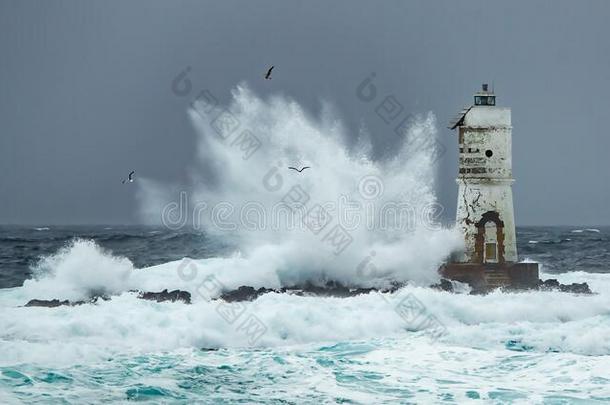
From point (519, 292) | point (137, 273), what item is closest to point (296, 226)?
point (137, 273)

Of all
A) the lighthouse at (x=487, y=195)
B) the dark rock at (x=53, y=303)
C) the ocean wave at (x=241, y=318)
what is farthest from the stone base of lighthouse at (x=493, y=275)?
the dark rock at (x=53, y=303)

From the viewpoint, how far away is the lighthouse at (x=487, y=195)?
24562mm

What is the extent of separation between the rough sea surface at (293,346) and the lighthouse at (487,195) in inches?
55.1

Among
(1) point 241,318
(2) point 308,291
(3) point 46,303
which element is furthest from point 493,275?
(3) point 46,303

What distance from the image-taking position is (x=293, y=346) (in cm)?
1866

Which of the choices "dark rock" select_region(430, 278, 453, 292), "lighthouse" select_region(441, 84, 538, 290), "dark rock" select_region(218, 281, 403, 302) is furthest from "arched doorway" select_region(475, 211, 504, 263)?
"dark rock" select_region(218, 281, 403, 302)

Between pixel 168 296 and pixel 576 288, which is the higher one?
pixel 576 288

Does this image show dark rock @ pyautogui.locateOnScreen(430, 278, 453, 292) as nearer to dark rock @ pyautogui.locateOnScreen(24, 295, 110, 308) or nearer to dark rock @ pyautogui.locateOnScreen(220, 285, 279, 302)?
dark rock @ pyautogui.locateOnScreen(220, 285, 279, 302)

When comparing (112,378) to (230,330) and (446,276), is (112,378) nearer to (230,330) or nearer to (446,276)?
(230,330)

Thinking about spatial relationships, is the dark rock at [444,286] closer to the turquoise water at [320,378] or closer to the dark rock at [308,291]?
the dark rock at [308,291]

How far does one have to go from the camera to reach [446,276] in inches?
973

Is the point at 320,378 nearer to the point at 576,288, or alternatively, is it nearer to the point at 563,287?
the point at 563,287

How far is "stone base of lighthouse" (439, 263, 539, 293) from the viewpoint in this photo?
24.5 meters

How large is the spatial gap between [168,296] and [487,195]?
7851 mm
